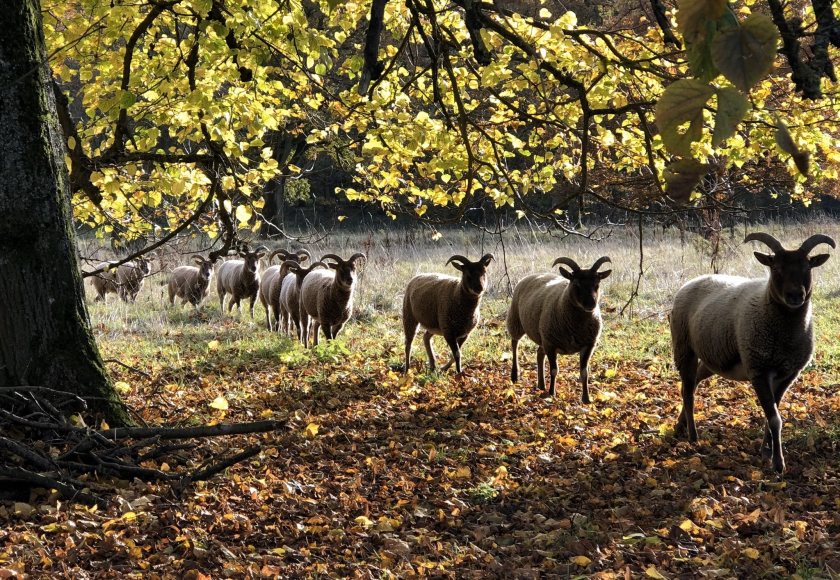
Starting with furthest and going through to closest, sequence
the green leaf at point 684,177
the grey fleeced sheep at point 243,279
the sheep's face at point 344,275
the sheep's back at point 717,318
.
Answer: the grey fleeced sheep at point 243,279 → the sheep's face at point 344,275 → the sheep's back at point 717,318 → the green leaf at point 684,177

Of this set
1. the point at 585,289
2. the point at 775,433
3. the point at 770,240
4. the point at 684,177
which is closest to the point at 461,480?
the point at 775,433

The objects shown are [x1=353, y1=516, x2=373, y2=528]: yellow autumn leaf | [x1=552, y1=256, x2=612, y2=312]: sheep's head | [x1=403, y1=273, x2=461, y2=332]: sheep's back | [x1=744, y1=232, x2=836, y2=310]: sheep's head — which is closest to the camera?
[x1=353, y1=516, x2=373, y2=528]: yellow autumn leaf

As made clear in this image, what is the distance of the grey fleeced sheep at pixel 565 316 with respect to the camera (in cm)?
916

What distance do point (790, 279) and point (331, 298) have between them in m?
8.35

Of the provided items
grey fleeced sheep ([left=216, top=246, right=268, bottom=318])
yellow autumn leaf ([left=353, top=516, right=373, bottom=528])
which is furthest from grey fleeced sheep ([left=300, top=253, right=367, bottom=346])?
yellow autumn leaf ([left=353, top=516, right=373, bottom=528])

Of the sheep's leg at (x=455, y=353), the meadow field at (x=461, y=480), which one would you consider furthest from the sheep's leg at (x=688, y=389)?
the sheep's leg at (x=455, y=353)

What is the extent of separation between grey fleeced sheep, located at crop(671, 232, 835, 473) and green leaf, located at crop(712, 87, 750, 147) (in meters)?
5.94

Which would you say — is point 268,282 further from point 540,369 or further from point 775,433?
point 775,433

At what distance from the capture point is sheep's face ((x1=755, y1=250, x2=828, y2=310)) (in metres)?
6.26

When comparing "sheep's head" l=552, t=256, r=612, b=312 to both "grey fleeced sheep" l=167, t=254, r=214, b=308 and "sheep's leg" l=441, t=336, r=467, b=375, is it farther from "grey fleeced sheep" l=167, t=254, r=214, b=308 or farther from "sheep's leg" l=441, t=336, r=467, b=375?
"grey fleeced sheep" l=167, t=254, r=214, b=308

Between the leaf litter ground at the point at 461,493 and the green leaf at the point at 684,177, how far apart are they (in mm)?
3791

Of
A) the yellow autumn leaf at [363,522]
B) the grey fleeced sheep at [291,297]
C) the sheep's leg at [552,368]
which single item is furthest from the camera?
the grey fleeced sheep at [291,297]

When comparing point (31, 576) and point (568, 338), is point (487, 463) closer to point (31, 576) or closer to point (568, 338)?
point (568, 338)

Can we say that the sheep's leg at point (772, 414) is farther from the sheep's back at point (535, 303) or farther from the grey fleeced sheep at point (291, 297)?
the grey fleeced sheep at point (291, 297)
